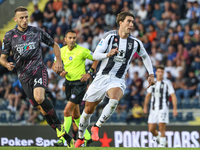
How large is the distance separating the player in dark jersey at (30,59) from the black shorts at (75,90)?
1903 mm

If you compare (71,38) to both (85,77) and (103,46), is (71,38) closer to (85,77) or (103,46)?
(85,77)

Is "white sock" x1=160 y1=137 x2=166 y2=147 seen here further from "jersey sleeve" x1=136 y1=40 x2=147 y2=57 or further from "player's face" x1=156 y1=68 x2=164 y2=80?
"jersey sleeve" x1=136 y1=40 x2=147 y2=57

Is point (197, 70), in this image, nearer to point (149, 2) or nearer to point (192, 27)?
point (192, 27)

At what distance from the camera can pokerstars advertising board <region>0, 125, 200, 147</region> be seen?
33.6ft

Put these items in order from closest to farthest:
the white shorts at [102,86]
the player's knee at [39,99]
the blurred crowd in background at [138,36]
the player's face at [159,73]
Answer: the player's knee at [39,99], the white shorts at [102,86], the player's face at [159,73], the blurred crowd in background at [138,36]

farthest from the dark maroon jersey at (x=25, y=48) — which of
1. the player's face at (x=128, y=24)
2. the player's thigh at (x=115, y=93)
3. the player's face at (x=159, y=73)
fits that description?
the player's face at (x=159, y=73)

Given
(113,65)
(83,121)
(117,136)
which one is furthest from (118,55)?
(117,136)

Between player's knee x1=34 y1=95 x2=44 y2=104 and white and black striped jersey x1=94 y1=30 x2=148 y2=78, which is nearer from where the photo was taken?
player's knee x1=34 y1=95 x2=44 y2=104

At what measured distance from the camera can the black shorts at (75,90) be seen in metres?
8.39

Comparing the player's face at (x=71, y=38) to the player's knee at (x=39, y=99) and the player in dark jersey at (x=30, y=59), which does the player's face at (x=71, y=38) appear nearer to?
the player in dark jersey at (x=30, y=59)

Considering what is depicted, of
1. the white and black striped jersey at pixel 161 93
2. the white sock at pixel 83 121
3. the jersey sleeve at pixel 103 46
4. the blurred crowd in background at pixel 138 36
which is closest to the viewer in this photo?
the jersey sleeve at pixel 103 46

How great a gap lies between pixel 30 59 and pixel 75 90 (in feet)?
7.35

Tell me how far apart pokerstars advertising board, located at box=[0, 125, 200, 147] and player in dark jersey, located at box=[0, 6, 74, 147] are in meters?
4.12

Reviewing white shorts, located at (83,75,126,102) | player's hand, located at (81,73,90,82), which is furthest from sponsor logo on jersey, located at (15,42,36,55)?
player's hand, located at (81,73,90,82)
